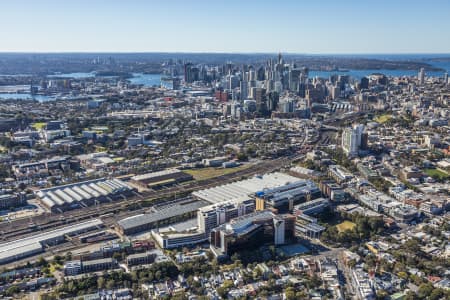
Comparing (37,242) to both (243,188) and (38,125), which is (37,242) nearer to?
(243,188)

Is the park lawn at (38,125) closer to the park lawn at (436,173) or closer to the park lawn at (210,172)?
the park lawn at (210,172)

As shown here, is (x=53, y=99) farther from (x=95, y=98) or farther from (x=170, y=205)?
(x=170, y=205)

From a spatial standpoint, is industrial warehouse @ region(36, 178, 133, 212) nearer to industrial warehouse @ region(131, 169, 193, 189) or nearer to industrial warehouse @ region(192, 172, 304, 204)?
industrial warehouse @ region(131, 169, 193, 189)

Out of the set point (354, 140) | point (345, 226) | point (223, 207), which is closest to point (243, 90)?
point (354, 140)

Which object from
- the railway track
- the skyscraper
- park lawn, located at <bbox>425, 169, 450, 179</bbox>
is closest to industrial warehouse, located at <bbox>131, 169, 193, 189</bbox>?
the railway track

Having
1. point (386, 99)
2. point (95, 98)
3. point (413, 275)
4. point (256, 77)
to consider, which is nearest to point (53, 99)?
point (95, 98)

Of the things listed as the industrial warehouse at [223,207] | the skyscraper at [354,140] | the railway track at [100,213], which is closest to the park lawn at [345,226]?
the industrial warehouse at [223,207]
